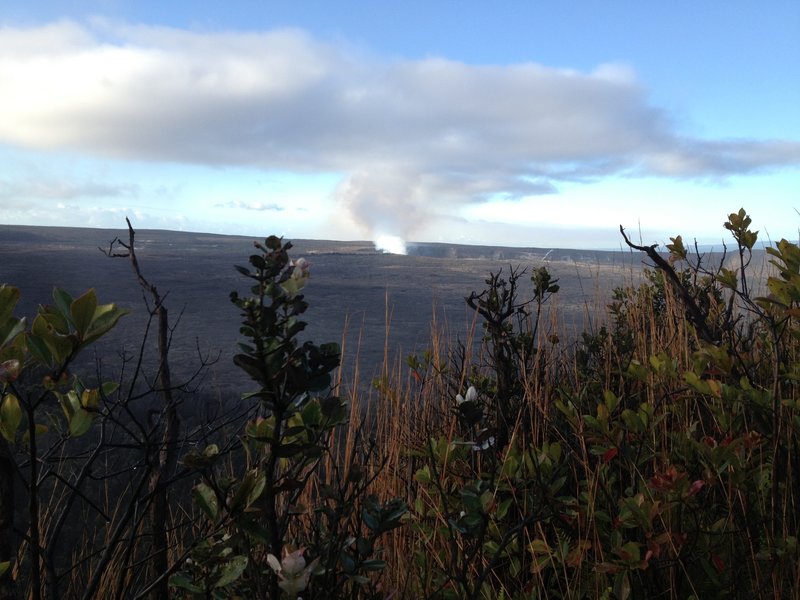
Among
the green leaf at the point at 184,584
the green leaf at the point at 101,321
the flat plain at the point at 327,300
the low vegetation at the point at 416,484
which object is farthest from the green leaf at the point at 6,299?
the flat plain at the point at 327,300

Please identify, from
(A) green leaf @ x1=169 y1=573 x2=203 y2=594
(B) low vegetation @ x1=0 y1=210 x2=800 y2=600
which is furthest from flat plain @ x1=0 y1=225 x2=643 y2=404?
(A) green leaf @ x1=169 y1=573 x2=203 y2=594

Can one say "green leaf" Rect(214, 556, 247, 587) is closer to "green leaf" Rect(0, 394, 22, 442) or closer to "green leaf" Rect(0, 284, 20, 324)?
"green leaf" Rect(0, 394, 22, 442)

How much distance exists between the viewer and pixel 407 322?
16.9 ft

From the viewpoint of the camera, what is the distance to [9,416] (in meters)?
0.93

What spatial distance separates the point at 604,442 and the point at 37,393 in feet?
6.56

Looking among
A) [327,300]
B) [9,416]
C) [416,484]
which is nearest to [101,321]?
[9,416]

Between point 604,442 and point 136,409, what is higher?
point 604,442

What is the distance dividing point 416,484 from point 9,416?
52.8 inches

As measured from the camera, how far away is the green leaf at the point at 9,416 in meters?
0.92

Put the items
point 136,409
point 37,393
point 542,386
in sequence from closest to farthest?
point 542,386
point 37,393
point 136,409

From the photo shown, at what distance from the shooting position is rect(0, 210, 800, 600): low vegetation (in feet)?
2.95

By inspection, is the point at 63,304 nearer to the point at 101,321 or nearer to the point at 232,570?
the point at 101,321

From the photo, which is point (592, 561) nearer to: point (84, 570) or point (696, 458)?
point (696, 458)

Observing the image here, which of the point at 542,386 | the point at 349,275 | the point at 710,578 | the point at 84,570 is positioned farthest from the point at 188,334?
the point at 349,275
